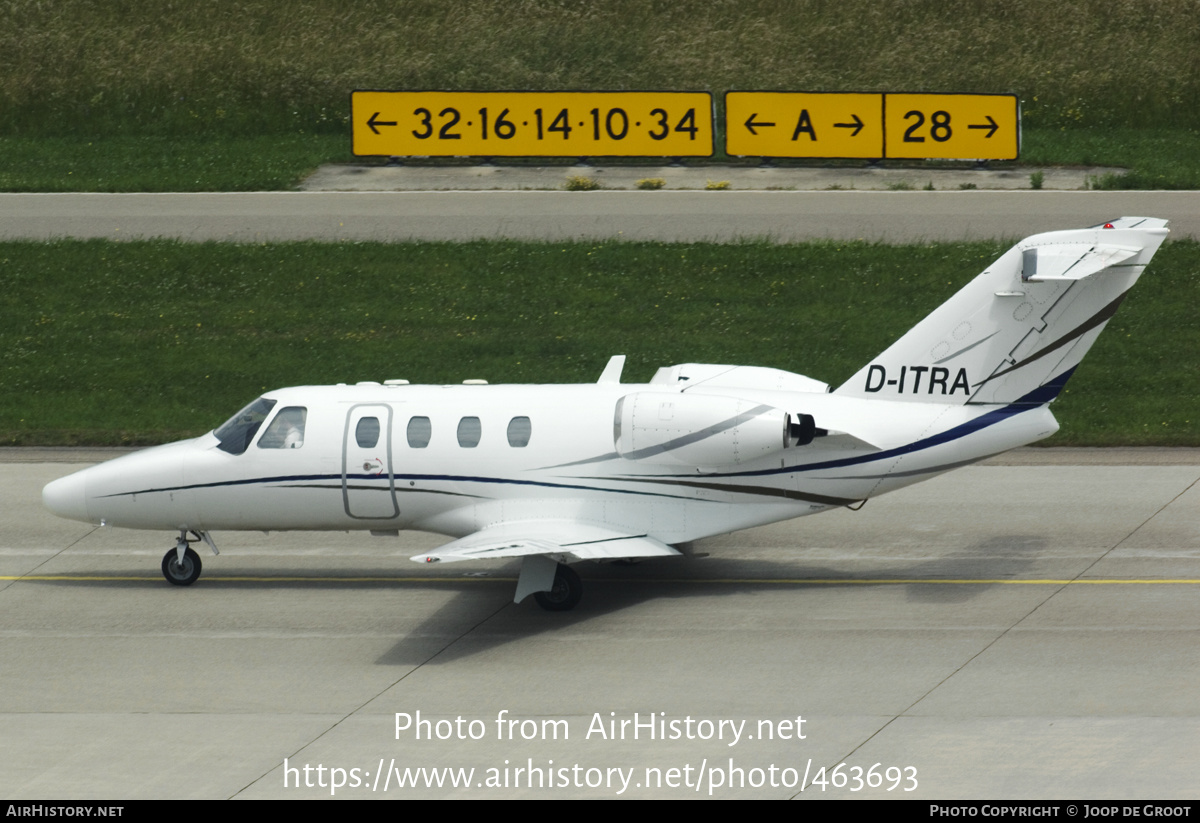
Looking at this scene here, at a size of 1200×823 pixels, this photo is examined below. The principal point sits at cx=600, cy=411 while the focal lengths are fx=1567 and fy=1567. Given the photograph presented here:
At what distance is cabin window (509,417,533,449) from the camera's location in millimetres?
19406

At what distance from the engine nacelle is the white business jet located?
0.08ft

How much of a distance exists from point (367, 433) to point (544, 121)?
2539 cm

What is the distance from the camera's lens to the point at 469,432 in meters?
19.6

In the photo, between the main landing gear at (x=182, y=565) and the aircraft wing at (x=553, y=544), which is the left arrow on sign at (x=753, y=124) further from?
the main landing gear at (x=182, y=565)

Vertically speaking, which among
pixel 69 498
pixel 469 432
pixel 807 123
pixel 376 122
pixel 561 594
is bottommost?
pixel 561 594

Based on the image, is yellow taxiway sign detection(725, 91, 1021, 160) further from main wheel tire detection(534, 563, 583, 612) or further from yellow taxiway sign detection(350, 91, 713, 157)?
main wheel tire detection(534, 563, 583, 612)

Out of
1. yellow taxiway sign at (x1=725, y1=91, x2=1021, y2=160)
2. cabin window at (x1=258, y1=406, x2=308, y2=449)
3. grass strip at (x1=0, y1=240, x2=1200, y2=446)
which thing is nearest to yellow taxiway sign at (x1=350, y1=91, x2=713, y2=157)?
yellow taxiway sign at (x1=725, y1=91, x2=1021, y2=160)

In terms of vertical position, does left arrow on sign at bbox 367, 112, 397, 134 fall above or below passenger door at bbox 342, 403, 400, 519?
above

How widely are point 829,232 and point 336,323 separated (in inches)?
462

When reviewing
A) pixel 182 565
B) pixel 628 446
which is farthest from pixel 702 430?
pixel 182 565

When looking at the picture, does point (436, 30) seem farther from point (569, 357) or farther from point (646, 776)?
point (646, 776)

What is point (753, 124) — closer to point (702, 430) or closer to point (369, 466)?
point (702, 430)

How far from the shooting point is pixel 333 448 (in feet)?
64.7

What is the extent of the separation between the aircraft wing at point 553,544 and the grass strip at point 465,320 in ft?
36.5
